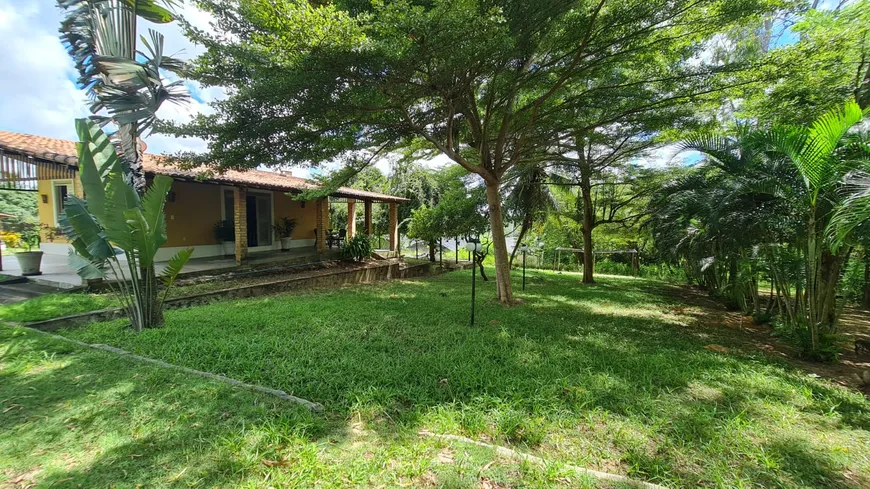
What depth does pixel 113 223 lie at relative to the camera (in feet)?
14.7

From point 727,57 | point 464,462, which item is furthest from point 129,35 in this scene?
point 727,57

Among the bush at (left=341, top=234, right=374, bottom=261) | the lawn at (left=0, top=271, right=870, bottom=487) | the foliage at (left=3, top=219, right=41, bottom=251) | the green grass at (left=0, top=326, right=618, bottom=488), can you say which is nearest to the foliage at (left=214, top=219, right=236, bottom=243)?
the bush at (left=341, top=234, right=374, bottom=261)

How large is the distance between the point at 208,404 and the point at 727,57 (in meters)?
12.7

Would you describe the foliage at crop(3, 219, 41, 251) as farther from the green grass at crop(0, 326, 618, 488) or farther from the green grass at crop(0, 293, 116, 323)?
the green grass at crop(0, 326, 618, 488)

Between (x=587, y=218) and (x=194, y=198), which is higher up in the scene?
(x=194, y=198)

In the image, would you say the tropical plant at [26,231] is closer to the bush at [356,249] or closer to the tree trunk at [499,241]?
the bush at [356,249]

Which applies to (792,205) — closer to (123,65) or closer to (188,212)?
(123,65)

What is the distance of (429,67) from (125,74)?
426 cm

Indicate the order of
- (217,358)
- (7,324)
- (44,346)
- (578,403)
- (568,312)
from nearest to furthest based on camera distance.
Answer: (578,403), (217,358), (44,346), (7,324), (568,312)

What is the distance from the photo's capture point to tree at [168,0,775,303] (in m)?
4.23

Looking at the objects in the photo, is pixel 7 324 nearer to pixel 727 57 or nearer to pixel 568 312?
pixel 568 312

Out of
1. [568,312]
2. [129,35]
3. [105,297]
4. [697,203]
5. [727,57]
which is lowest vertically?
[568,312]

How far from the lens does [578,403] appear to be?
3000 mm

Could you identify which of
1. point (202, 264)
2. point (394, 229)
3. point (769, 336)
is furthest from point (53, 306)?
Result: point (769, 336)
